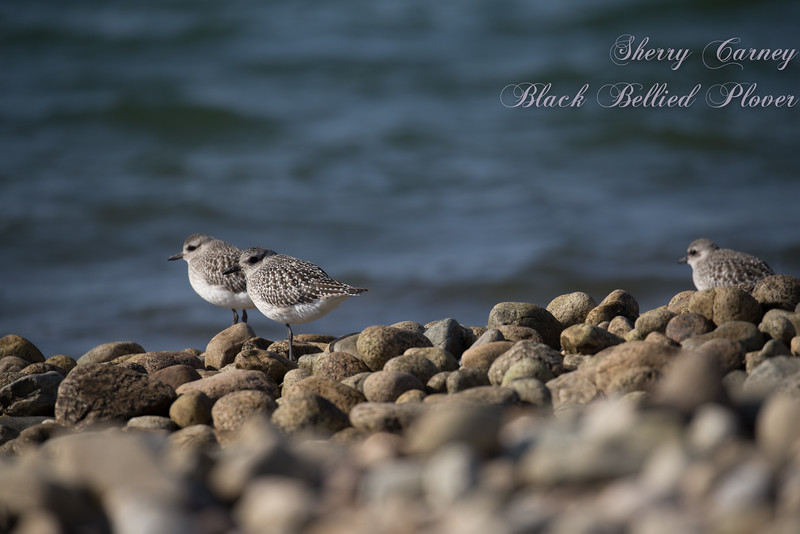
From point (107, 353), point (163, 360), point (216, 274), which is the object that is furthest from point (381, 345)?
point (216, 274)

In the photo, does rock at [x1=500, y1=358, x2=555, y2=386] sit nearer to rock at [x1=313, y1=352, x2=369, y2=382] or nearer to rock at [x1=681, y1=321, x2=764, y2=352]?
rock at [x1=681, y1=321, x2=764, y2=352]

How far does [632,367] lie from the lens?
14.5 ft

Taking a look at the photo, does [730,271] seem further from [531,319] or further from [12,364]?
[12,364]

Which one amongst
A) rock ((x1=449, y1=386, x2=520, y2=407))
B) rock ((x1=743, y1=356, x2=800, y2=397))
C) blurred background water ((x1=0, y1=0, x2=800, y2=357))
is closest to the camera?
rock ((x1=743, y1=356, x2=800, y2=397))

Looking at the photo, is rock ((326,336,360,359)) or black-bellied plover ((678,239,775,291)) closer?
rock ((326,336,360,359))

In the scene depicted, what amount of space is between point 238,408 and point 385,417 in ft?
3.22

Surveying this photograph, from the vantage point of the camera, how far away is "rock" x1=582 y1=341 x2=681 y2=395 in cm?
432

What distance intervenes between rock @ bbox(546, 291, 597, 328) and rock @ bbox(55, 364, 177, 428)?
290 centimetres

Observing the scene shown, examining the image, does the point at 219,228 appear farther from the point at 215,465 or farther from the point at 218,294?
the point at 215,465

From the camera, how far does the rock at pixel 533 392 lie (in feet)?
14.2

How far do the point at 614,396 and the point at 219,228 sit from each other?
934 cm

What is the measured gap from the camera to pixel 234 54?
18.4 meters

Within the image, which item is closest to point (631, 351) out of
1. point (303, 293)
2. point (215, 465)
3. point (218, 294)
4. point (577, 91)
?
point (215, 465)

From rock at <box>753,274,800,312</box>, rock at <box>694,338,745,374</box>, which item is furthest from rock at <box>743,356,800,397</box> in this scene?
rock at <box>753,274,800,312</box>
